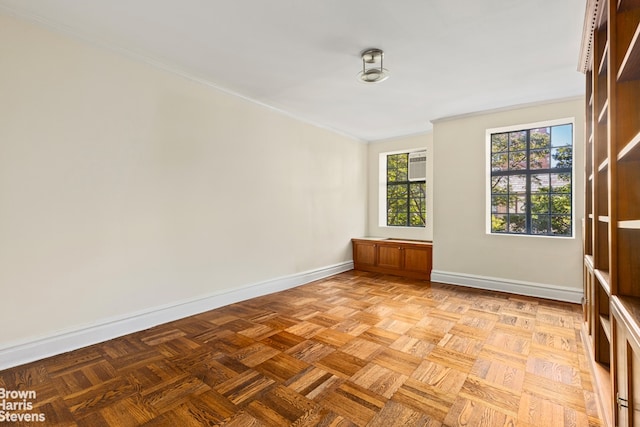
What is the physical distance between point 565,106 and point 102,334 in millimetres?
5336

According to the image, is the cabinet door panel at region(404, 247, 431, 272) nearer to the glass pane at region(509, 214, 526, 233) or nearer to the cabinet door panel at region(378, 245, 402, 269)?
the cabinet door panel at region(378, 245, 402, 269)

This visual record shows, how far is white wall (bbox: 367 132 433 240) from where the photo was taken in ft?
17.1

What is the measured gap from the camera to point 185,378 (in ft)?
6.49

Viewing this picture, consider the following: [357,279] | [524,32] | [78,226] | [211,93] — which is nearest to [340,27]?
[524,32]

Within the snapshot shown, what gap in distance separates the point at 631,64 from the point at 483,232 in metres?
3.21

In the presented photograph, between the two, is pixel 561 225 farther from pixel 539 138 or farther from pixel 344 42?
pixel 344 42

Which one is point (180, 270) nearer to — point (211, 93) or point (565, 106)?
point (211, 93)

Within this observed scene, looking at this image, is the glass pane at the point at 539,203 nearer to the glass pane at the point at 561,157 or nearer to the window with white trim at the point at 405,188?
the glass pane at the point at 561,157

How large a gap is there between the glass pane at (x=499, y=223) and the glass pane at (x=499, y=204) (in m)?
0.08

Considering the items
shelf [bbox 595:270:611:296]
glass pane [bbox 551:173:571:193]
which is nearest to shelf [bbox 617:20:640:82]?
shelf [bbox 595:270:611:296]

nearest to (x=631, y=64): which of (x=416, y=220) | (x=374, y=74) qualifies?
(x=374, y=74)

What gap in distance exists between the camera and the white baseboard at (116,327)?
7.02 feet

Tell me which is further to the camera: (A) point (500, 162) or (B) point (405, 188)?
(B) point (405, 188)

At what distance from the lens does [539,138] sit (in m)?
4.01
